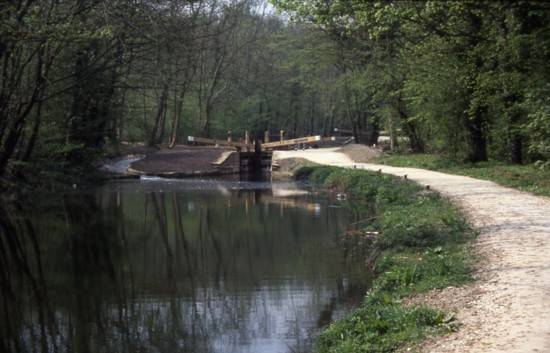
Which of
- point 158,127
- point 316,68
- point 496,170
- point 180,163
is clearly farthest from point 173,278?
point 158,127

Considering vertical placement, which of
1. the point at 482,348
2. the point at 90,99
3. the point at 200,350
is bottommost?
the point at 200,350

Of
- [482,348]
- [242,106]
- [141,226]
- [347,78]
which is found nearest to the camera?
[482,348]

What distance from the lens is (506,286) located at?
26.9ft

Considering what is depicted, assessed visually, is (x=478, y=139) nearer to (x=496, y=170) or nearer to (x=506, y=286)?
(x=496, y=170)

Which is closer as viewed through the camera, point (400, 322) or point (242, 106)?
point (400, 322)

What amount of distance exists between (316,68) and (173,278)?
31574mm

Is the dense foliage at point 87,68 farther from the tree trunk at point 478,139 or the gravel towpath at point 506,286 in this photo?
the gravel towpath at point 506,286

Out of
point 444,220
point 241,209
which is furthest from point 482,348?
point 241,209

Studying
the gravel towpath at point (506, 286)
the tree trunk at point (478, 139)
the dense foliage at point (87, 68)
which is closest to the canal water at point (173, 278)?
the gravel towpath at point (506, 286)

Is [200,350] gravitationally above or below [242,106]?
below

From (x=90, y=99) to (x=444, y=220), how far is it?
64.8 feet

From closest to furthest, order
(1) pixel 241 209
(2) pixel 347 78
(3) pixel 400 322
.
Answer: (3) pixel 400 322, (1) pixel 241 209, (2) pixel 347 78

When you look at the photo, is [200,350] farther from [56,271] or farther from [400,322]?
[56,271]

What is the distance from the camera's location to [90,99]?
28.8 m
